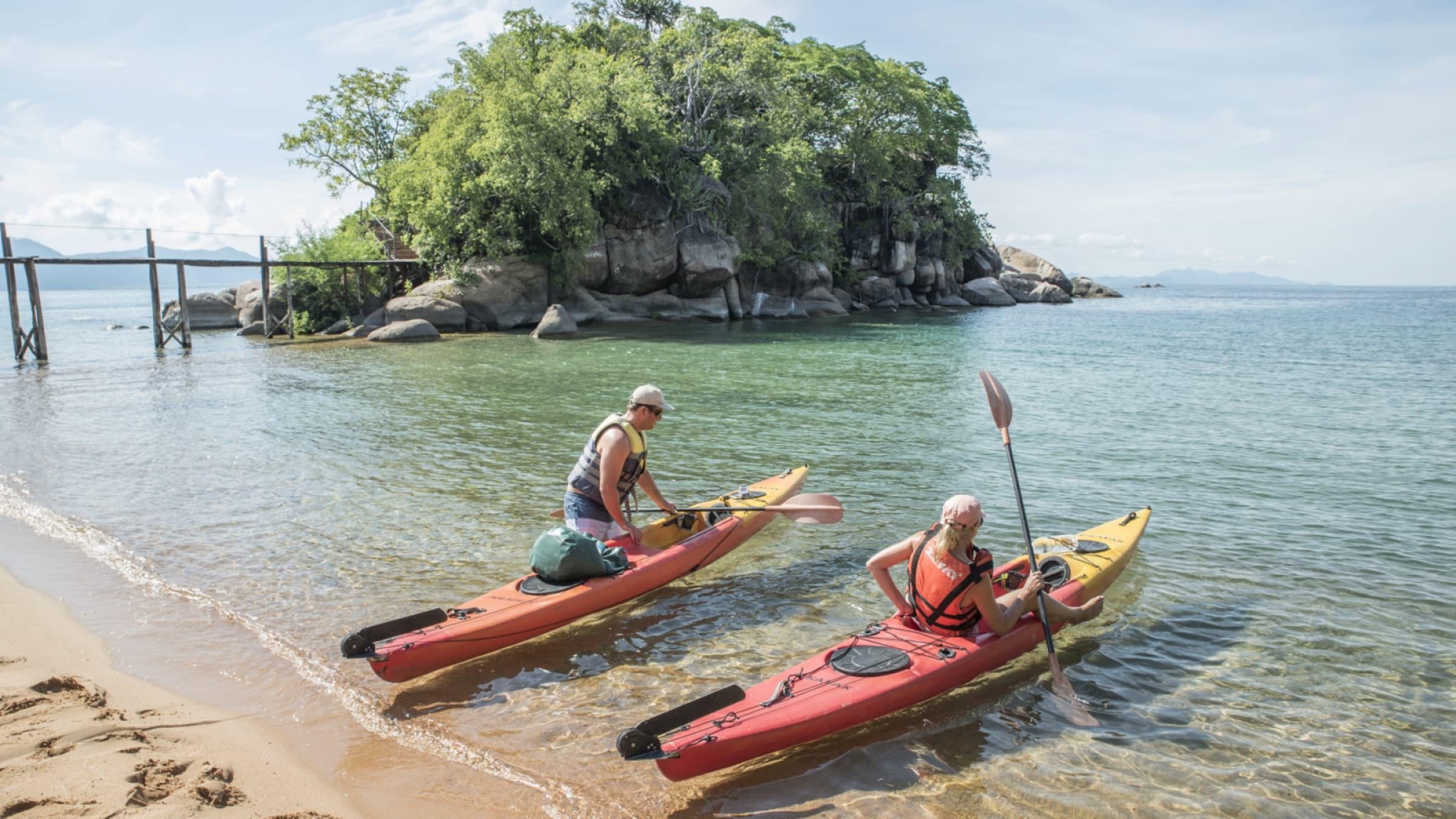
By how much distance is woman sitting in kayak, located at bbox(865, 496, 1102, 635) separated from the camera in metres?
5.36

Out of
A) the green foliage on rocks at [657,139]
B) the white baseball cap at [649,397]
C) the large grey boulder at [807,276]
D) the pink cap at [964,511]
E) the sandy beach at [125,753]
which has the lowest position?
the sandy beach at [125,753]

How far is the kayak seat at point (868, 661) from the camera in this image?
523 centimetres

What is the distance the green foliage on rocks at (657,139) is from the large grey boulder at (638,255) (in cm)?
113

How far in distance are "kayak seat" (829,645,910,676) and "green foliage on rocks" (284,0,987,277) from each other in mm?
28613

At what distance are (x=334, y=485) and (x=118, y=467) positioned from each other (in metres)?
3.33

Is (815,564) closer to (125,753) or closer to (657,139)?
(125,753)

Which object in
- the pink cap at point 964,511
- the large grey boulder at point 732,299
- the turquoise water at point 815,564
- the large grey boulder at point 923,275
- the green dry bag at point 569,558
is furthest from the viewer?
the large grey boulder at point 923,275

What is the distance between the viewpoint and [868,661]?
17.5 feet

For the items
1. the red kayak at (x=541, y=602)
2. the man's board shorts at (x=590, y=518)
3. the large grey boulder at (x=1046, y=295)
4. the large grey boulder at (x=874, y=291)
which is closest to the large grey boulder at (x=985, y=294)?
the large grey boulder at (x=1046, y=295)

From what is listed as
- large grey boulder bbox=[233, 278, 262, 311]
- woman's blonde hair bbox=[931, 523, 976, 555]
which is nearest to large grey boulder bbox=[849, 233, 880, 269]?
large grey boulder bbox=[233, 278, 262, 311]

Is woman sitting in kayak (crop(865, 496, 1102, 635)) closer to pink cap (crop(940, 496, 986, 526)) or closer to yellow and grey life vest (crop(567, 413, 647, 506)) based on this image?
pink cap (crop(940, 496, 986, 526))

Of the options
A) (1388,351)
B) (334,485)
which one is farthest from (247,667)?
(1388,351)

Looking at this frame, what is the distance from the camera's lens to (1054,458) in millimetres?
12305

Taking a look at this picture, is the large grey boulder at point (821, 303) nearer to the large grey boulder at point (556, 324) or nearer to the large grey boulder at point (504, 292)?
the large grey boulder at point (504, 292)
